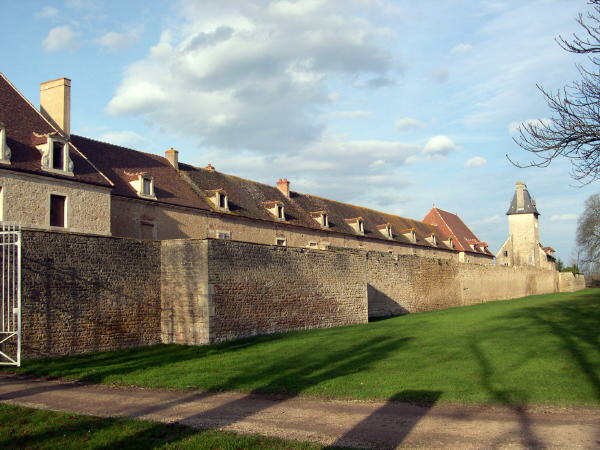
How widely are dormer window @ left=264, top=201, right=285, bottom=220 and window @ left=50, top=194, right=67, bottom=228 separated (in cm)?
1426

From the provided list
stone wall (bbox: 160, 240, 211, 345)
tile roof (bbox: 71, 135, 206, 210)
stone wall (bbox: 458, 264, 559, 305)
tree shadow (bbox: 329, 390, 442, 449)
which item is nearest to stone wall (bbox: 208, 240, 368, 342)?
stone wall (bbox: 160, 240, 211, 345)

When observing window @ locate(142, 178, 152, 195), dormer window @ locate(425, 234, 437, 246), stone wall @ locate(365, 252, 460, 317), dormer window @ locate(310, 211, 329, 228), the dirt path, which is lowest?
the dirt path

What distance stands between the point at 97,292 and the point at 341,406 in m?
9.45

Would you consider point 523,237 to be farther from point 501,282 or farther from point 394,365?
point 394,365

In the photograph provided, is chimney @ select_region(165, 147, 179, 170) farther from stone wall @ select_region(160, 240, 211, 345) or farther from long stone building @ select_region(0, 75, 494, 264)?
stone wall @ select_region(160, 240, 211, 345)

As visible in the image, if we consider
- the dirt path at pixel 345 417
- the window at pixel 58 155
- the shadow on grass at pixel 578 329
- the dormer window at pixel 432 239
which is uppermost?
the window at pixel 58 155

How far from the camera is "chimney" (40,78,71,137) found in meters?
25.0

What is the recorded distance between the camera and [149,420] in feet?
27.2

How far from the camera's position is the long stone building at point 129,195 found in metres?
21.0

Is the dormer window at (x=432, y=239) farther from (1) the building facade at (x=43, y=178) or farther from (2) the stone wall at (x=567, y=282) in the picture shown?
(1) the building facade at (x=43, y=178)

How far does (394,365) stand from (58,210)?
14.6 metres

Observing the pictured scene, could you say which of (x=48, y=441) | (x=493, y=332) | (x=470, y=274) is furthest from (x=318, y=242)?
(x=48, y=441)

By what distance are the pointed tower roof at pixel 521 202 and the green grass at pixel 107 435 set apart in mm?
59286

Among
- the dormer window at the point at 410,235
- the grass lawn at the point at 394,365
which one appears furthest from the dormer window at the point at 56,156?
the dormer window at the point at 410,235
